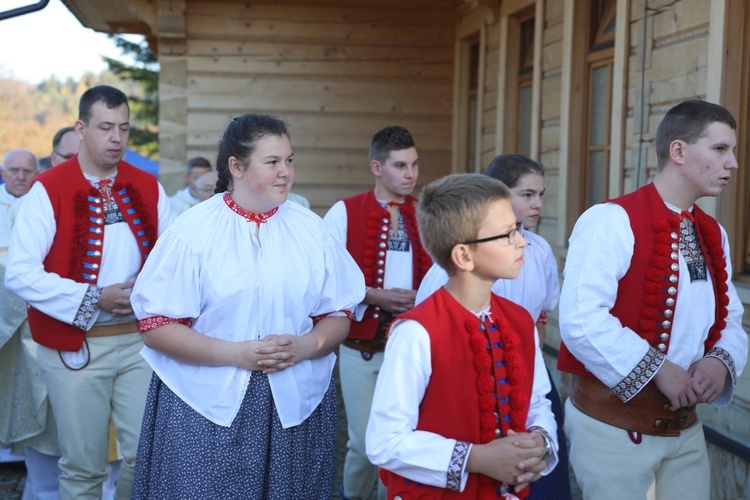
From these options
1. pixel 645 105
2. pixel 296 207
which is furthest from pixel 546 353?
pixel 296 207

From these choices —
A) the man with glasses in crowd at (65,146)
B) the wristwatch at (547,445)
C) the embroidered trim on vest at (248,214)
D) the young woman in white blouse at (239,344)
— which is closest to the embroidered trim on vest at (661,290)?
the wristwatch at (547,445)

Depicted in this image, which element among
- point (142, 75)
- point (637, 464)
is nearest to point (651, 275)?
point (637, 464)

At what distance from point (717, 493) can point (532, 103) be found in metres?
3.37

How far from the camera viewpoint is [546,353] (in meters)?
6.82

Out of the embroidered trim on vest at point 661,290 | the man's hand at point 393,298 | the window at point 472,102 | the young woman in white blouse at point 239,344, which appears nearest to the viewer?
the young woman in white blouse at point 239,344

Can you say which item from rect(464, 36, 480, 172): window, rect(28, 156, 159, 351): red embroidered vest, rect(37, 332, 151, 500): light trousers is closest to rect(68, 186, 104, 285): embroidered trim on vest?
rect(28, 156, 159, 351): red embroidered vest

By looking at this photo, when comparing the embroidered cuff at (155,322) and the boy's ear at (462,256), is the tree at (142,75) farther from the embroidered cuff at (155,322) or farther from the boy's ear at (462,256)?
the boy's ear at (462,256)

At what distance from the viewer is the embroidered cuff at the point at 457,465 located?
241 centimetres

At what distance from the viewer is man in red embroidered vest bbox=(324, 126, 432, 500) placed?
15.5 ft

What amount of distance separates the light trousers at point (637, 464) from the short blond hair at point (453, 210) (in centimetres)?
103

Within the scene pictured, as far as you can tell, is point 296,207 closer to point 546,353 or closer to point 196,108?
point 546,353

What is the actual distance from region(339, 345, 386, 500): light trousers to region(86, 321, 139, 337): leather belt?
1.21m

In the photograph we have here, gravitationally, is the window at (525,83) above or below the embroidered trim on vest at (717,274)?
above

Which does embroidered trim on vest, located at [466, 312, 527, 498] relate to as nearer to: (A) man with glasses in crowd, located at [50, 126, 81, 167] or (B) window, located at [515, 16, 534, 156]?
(A) man with glasses in crowd, located at [50, 126, 81, 167]
